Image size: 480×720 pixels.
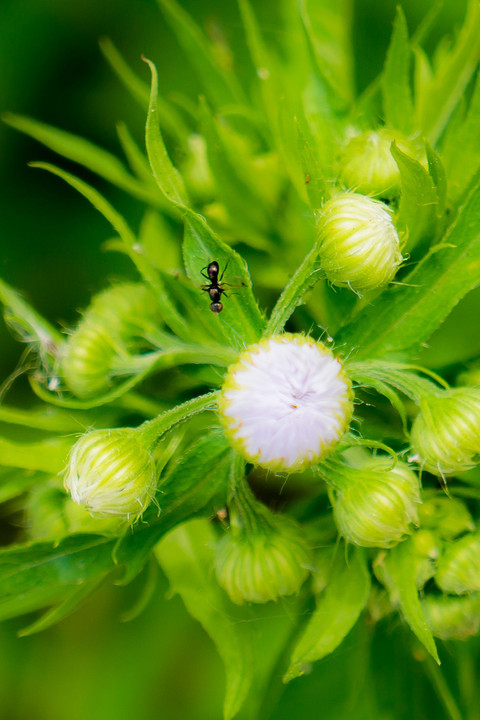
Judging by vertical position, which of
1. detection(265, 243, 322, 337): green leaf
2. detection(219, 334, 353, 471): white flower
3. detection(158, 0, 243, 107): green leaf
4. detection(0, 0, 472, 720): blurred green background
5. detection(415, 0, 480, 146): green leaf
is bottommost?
detection(0, 0, 472, 720): blurred green background

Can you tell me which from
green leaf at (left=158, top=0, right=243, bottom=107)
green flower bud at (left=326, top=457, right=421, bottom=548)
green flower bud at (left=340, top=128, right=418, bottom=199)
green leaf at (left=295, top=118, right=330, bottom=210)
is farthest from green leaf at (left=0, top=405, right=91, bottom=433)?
green leaf at (left=158, top=0, right=243, bottom=107)

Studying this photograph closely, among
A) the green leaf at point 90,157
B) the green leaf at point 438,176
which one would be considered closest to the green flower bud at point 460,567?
the green leaf at point 438,176

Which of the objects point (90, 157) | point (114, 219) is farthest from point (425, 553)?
point (90, 157)

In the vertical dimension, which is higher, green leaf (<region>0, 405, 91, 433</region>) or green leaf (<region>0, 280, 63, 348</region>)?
green leaf (<region>0, 280, 63, 348</region>)

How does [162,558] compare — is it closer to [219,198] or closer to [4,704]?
[219,198]

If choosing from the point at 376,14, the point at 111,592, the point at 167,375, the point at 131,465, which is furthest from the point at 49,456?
the point at 376,14

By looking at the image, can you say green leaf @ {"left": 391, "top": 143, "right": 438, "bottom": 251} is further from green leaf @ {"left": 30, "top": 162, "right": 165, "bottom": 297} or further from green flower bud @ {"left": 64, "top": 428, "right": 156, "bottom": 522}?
green flower bud @ {"left": 64, "top": 428, "right": 156, "bottom": 522}

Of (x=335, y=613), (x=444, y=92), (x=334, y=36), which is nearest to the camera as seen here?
(x=335, y=613)

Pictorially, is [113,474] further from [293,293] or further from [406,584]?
[406,584]

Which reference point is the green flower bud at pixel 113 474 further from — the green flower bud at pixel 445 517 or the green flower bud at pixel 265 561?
the green flower bud at pixel 445 517
